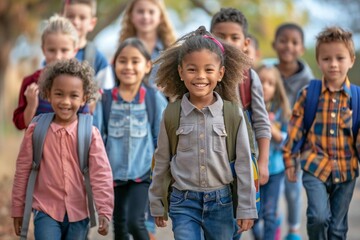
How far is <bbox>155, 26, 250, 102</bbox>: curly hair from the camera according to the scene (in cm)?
506

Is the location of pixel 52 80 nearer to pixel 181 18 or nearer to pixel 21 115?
pixel 21 115

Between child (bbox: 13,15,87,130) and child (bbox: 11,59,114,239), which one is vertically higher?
child (bbox: 13,15,87,130)

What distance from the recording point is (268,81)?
749cm

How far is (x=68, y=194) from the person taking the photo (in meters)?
5.34

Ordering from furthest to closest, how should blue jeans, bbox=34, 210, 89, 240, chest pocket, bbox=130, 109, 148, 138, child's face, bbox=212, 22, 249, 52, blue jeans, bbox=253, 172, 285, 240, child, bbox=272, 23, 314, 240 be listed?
child, bbox=272, 23, 314, 240 < blue jeans, bbox=253, 172, 285, 240 < chest pocket, bbox=130, 109, 148, 138 < child's face, bbox=212, 22, 249, 52 < blue jeans, bbox=34, 210, 89, 240

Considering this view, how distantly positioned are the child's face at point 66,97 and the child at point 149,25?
2.03 meters

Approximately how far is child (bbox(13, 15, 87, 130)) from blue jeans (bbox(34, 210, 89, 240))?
1.10 meters

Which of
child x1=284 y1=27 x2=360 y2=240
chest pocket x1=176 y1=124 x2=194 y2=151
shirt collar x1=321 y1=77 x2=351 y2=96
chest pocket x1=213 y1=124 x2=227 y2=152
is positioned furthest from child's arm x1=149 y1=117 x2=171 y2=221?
shirt collar x1=321 y1=77 x2=351 y2=96

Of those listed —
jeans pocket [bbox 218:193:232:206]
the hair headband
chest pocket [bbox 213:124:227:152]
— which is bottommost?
jeans pocket [bbox 218:193:232:206]

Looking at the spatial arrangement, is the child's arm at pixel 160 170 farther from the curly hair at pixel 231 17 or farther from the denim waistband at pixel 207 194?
the curly hair at pixel 231 17

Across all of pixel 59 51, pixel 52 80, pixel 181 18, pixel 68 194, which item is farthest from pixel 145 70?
pixel 181 18

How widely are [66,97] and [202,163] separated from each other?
1.22 meters

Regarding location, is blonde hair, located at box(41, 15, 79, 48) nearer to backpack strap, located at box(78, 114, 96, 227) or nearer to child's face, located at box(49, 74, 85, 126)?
child's face, located at box(49, 74, 85, 126)

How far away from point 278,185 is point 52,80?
8.75 feet
